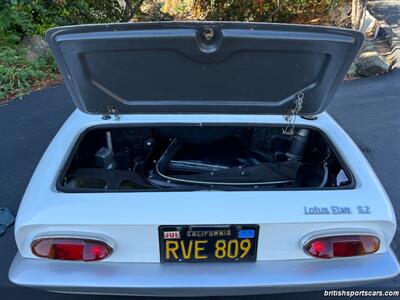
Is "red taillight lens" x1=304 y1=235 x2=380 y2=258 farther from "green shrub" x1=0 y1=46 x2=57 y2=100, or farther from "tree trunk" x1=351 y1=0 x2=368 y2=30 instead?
"tree trunk" x1=351 y1=0 x2=368 y2=30

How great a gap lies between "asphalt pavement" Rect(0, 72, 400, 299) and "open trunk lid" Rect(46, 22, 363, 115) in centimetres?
120

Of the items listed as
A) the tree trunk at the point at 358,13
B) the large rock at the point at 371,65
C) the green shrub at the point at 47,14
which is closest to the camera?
the large rock at the point at 371,65

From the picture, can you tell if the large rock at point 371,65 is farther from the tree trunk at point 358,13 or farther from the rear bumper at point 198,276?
the rear bumper at point 198,276

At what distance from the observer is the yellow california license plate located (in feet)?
5.69

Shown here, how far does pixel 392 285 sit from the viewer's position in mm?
2574

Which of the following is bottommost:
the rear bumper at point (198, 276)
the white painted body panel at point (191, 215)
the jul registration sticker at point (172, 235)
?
the rear bumper at point (198, 276)

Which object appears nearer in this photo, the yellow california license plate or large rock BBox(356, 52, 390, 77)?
the yellow california license plate

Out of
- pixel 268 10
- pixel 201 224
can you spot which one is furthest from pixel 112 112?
pixel 268 10

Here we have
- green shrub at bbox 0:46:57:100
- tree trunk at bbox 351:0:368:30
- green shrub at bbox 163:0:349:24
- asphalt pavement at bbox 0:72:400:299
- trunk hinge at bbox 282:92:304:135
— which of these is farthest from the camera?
green shrub at bbox 163:0:349:24

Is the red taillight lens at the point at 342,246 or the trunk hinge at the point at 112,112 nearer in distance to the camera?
the red taillight lens at the point at 342,246

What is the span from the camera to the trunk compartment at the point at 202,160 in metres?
2.21

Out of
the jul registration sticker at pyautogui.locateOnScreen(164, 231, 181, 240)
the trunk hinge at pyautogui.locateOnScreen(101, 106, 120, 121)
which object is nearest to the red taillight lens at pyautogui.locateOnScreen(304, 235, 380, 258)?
the jul registration sticker at pyautogui.locateOnScreen(164, 231, 181, 240)

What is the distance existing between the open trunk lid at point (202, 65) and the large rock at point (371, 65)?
15.1ft

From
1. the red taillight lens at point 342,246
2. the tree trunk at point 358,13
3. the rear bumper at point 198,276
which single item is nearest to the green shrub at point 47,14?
the tree trunk at point 358,13
